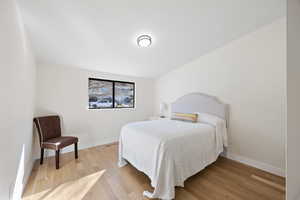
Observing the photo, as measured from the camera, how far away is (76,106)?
2.90 metres

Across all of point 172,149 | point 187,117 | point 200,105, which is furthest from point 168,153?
point 200,105

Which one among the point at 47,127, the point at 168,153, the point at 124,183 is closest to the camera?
the point at 168,153

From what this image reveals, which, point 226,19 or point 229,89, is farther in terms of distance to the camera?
point 229,89

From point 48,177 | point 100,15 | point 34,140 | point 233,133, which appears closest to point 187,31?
point 100,15

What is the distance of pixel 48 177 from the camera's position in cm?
187

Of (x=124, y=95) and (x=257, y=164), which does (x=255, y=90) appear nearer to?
(x=257, y=164)

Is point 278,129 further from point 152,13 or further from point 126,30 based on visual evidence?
point 126,30

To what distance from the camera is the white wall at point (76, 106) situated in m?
2.55

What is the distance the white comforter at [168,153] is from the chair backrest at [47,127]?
4.61ft

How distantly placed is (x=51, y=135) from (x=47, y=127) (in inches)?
7.0

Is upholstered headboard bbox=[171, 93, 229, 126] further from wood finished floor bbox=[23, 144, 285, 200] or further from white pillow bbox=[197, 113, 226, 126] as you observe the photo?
wood finished floor bbox=[23, 144, 285, 200]

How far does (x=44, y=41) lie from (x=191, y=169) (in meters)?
2.97

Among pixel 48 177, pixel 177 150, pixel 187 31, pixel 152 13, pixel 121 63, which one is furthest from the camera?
pixel 121 63

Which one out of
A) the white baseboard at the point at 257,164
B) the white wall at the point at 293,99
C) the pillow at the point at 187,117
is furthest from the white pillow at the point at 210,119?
the white wall at the point at 293,99
